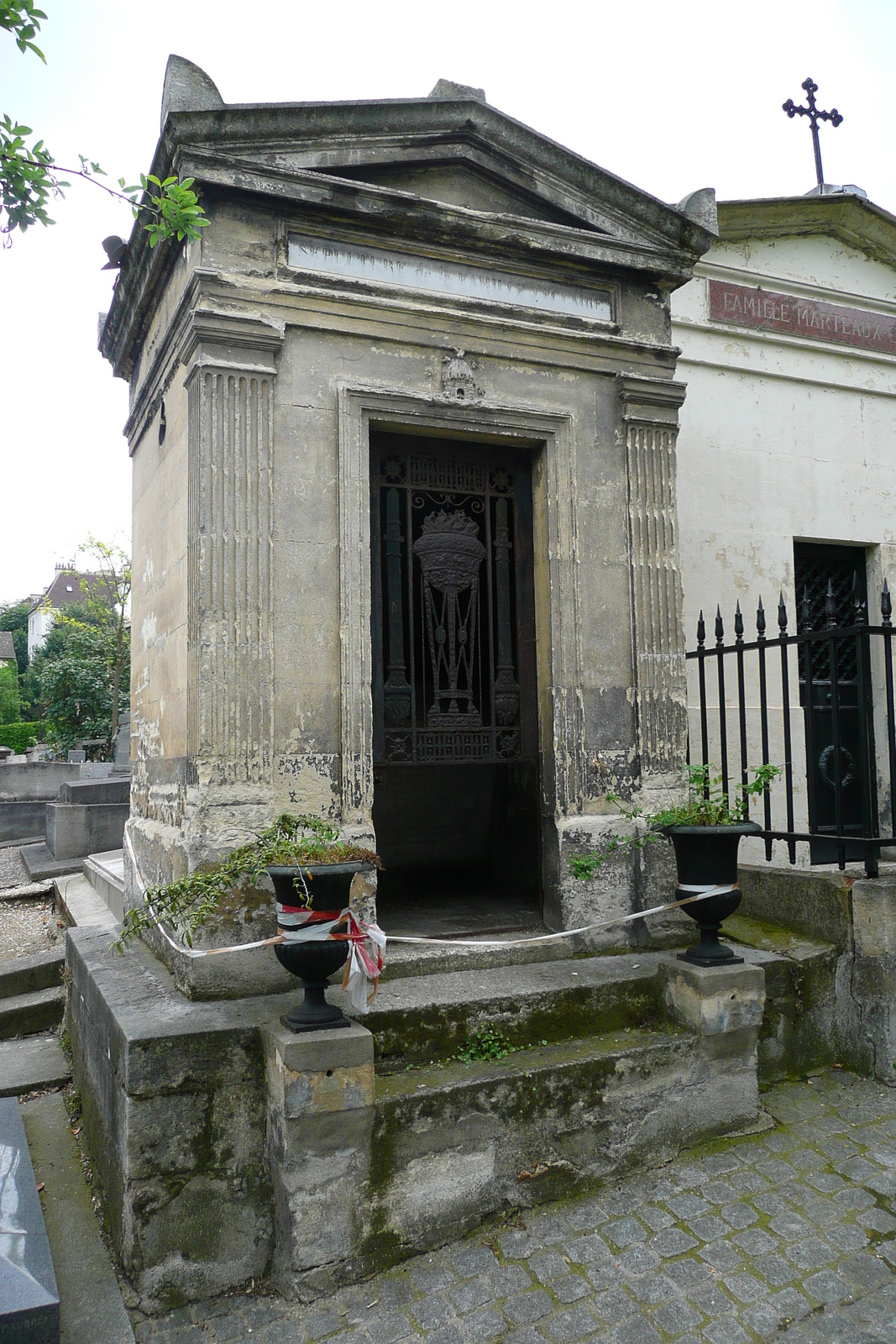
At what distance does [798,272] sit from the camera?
23.7 ft

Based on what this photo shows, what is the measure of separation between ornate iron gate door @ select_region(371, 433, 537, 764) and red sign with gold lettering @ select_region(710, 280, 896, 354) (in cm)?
324

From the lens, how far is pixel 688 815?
4012 mm

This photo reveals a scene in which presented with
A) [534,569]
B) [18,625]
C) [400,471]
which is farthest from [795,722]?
[18,625]

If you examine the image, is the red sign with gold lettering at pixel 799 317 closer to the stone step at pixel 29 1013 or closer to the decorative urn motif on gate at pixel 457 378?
the decorative urn motif on gate at pixel 457 378

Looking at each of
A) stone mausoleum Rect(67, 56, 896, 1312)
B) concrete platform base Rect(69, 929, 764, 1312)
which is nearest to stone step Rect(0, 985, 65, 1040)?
stone mausoleum Rect(67, 56, 896, 1312)

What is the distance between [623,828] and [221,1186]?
8.20 feet

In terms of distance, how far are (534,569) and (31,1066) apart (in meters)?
3.95

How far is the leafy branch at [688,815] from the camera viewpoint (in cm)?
398

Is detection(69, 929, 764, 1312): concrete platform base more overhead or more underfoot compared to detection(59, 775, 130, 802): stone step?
more underfoot

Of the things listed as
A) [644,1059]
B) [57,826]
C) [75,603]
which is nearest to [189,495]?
[644,1059]

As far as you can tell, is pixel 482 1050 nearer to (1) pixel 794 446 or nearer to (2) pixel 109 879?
(2) pixel 109 879

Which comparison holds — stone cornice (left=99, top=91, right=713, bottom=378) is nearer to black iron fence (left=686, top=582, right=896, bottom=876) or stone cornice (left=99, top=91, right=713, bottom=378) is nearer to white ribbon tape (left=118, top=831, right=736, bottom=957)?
black iron fence (left=686, top=582, right=896, bottom=876)

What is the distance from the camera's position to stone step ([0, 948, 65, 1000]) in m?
5.50

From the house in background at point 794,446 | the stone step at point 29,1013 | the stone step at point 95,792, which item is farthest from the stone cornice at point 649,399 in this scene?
the stone step at point 95,792
